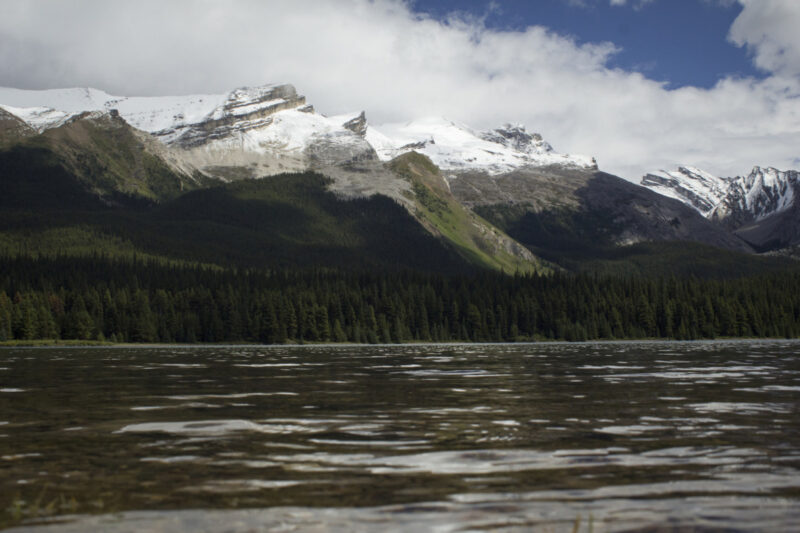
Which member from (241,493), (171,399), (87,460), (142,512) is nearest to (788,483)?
(241,493)

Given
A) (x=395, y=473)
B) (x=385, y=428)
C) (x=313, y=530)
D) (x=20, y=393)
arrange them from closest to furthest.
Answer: (x=313, y=530)
(x=395, y=473)
(x=385, y=428)
(x=20, y=393)

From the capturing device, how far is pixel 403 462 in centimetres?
2336

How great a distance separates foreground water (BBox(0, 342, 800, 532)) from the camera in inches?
664

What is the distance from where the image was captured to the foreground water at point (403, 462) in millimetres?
16875

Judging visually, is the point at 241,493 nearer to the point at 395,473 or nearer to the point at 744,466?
the point at 395,473

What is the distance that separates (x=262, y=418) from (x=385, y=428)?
679 cm

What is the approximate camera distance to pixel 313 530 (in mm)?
15891

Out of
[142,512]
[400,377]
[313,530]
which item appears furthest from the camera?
[400,377]

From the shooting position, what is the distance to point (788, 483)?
1986 centimetres

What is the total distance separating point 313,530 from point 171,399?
31231mm

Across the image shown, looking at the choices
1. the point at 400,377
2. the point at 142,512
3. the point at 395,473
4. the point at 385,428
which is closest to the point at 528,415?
the point at 385,428

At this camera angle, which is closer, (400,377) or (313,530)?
(313,530)

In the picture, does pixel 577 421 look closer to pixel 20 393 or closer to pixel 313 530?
pixel 313 530

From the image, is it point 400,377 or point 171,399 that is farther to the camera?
point 400,377
